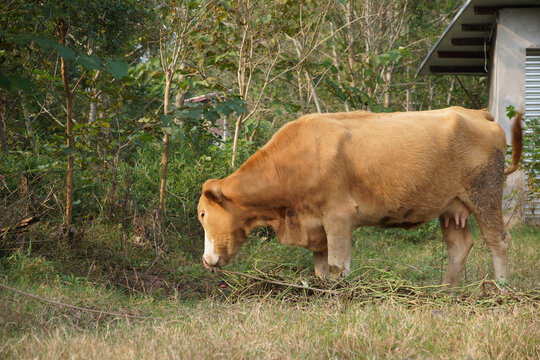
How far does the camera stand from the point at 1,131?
294 inches

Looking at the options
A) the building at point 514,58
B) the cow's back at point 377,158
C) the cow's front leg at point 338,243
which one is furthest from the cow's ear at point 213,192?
the building at point 514,58

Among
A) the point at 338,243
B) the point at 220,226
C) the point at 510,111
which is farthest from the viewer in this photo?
the point at 510,111

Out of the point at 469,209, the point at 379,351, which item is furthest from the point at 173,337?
the point at 469,209

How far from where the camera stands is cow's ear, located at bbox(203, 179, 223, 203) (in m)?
5.84

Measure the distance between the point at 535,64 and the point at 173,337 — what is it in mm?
9262

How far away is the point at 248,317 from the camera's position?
418cm

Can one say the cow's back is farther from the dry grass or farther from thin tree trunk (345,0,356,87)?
thin tree trunk (345,0,356,87)

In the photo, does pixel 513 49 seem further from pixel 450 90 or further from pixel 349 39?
pixel 450 90

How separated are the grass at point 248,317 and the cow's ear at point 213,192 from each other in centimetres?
75

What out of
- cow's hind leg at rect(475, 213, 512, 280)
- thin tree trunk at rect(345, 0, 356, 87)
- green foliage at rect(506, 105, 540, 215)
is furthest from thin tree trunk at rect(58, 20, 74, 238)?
green foliage at rect(506, 105, 540, 215)

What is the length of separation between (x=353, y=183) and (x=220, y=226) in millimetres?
1300

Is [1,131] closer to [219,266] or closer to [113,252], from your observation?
[113,252]

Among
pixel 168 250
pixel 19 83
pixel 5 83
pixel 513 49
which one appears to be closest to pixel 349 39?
pixel 513 49

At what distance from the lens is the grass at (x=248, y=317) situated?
3508mm
